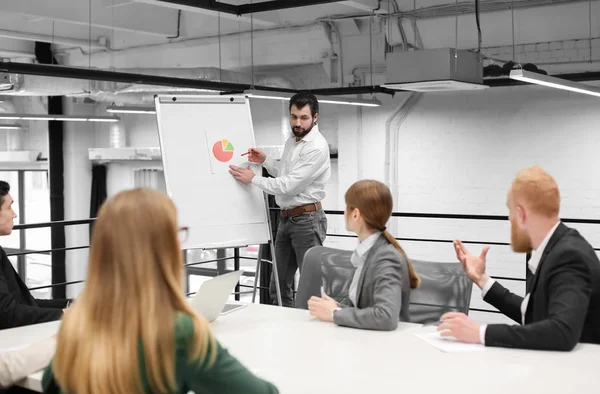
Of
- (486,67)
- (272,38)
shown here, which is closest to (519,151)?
(486,67)

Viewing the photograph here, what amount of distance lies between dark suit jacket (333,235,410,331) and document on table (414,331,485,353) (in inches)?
5.2

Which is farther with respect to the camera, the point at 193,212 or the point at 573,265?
the point at 193,212

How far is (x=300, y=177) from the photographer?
4070mm

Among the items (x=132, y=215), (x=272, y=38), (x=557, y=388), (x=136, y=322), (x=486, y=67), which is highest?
(x=272, y=38)

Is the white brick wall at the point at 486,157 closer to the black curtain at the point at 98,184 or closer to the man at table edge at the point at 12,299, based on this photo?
the black curtain at the point at 98,184

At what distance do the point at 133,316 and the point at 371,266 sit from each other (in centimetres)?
133

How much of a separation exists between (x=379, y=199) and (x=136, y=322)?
1365 millimetres

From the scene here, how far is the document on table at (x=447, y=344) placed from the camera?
2.15m

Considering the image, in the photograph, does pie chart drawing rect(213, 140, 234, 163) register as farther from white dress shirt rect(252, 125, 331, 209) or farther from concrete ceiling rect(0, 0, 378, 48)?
concrete ceiling rect(0, 0, 378, 48)

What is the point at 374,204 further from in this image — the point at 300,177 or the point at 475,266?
the point at 300,177

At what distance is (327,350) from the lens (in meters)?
2.20

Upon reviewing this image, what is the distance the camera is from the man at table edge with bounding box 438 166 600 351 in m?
2.07

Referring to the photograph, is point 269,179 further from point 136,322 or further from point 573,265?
point 136,322

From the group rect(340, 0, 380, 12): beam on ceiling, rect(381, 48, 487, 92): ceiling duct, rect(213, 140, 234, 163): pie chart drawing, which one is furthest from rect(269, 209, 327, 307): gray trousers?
rect(340, 0, 380, 12): beam on ceiling
